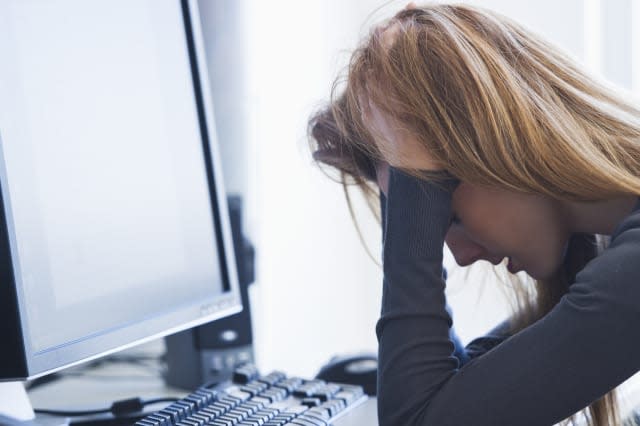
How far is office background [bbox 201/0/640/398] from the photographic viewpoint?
1205 millimetres

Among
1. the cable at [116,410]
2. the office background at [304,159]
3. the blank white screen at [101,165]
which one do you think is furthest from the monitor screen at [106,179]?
the office background at [304,159]

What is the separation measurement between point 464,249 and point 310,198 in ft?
2.19

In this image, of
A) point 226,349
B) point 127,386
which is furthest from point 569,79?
point 127,386

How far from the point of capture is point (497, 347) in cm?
66

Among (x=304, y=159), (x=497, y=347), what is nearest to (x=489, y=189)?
(x=497, y=347)

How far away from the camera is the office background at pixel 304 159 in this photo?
1205 millimetres

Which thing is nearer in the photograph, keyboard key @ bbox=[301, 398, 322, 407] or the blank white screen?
the blank white screen

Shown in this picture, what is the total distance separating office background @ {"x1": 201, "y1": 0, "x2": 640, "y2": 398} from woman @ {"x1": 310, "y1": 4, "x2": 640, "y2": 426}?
371 millimetres

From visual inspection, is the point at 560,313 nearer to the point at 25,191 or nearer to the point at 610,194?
the point at 610,194

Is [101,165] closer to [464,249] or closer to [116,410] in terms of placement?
[116,410]

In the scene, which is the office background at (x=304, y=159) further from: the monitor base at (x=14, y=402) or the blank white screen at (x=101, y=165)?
the monitor base at (x=14, y=402)

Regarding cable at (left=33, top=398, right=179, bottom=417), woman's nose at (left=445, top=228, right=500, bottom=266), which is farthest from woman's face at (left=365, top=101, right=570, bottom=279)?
cable at (left=33, top=398, right=179, bottom=417)

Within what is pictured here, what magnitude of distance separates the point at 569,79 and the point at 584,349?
27 centimetres

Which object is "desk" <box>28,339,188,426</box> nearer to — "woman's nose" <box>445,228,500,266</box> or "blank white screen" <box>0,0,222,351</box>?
"blank white screen" <box>0,0,222,351</box>
